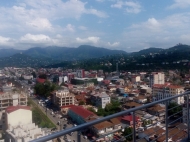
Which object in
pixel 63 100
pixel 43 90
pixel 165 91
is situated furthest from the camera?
pixel 43 90

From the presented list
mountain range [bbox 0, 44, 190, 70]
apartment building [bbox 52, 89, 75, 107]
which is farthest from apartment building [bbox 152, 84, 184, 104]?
mountain range [bbox 0, 44, 190, 70]

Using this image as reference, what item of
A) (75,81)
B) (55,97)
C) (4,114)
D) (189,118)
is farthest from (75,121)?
(75,81)

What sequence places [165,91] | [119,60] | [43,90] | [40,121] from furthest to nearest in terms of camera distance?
[119,60]
[43,90]
[165,91]
[40,121]

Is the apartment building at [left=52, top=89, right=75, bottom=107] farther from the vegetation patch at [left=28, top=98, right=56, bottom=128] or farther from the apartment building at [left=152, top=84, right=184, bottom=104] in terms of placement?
the apartment building at [left=152, top=84, right=184, bottom=104]


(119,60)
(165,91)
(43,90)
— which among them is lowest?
(43,90)

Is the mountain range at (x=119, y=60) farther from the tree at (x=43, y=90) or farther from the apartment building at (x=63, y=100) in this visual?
the apartment building at (x=63, y=100)

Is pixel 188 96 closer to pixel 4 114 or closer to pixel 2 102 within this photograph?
pixel 4 114

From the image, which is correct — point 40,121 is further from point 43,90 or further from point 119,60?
point 119,60

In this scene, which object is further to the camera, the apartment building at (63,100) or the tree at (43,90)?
the tree at (43,90)

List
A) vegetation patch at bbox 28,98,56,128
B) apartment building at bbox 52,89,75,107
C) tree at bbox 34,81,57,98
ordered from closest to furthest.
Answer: vegetation patch at bbox 28,98,56,128 → apartment building at bbox 52,89,75,107 → tree at bbox 34,81,57,98

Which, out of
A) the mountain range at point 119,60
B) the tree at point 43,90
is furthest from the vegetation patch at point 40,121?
the mountain range at point 119,60

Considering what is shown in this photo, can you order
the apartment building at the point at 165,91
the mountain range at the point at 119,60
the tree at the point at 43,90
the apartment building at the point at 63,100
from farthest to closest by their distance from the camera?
the mountain range at the point at 119,60
the tree at the point at 43,90
the apartment building at the point at 165,91
the apartment building at the point at 63,100

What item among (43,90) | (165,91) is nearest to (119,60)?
(43,90)
